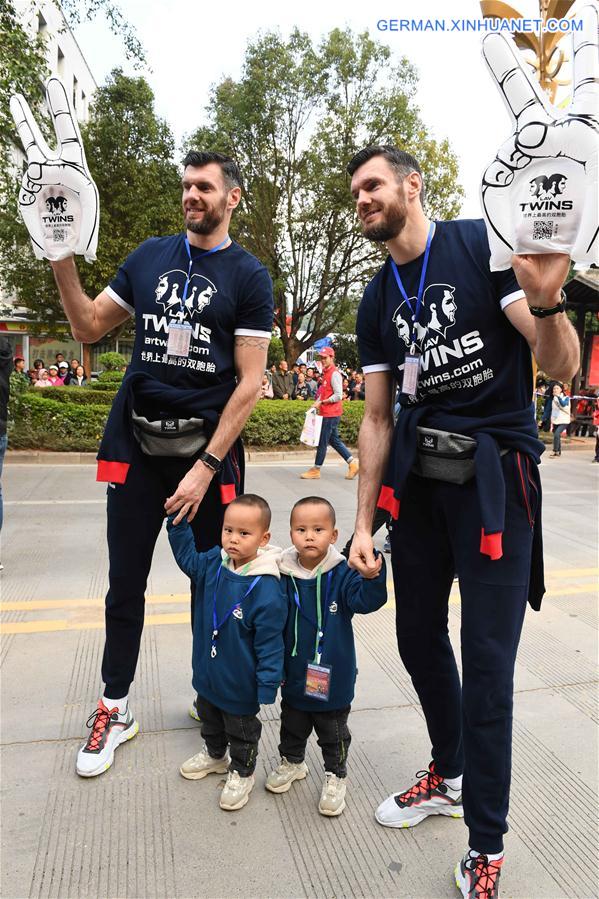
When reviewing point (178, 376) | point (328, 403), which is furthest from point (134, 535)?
point (328, 403)

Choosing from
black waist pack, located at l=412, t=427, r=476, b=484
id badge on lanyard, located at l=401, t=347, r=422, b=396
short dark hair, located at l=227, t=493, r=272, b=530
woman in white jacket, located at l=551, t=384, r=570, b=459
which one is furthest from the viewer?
woman in white jacket, located at l=551, t=384, r=570, b=459

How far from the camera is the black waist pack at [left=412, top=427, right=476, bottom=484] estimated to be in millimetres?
1930

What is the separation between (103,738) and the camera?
2500mm

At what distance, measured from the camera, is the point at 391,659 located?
344cm

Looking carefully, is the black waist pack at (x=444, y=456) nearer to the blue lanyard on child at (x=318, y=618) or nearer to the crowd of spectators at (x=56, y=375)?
the blue lanyard on child at (x=318, y=618)

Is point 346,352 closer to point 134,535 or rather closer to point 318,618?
point 134,535

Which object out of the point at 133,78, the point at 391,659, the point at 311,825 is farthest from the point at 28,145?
the point at 133,78

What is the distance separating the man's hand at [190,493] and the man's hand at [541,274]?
1.28 m

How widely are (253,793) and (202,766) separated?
21cm

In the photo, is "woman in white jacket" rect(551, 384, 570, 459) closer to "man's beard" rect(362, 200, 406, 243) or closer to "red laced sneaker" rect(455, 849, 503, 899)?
"man's beard" rect(362, 200, 406, 243)

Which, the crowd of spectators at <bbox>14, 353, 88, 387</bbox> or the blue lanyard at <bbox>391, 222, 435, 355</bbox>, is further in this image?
the crowd of spectators at <bbox>14, 353, 88, 387</bbox>

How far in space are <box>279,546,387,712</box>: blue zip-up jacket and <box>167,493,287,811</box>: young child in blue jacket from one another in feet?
0.21

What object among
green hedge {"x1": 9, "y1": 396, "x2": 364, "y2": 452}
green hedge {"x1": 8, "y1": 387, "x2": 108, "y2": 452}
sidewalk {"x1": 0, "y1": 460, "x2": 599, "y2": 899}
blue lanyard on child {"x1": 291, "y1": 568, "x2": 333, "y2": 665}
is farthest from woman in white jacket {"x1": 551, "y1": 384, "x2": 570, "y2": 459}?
blue lanyard on child {"x1": 291, "y1": 568, "x2": 333, "y2": 665}

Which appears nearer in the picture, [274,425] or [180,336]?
[180,336]
